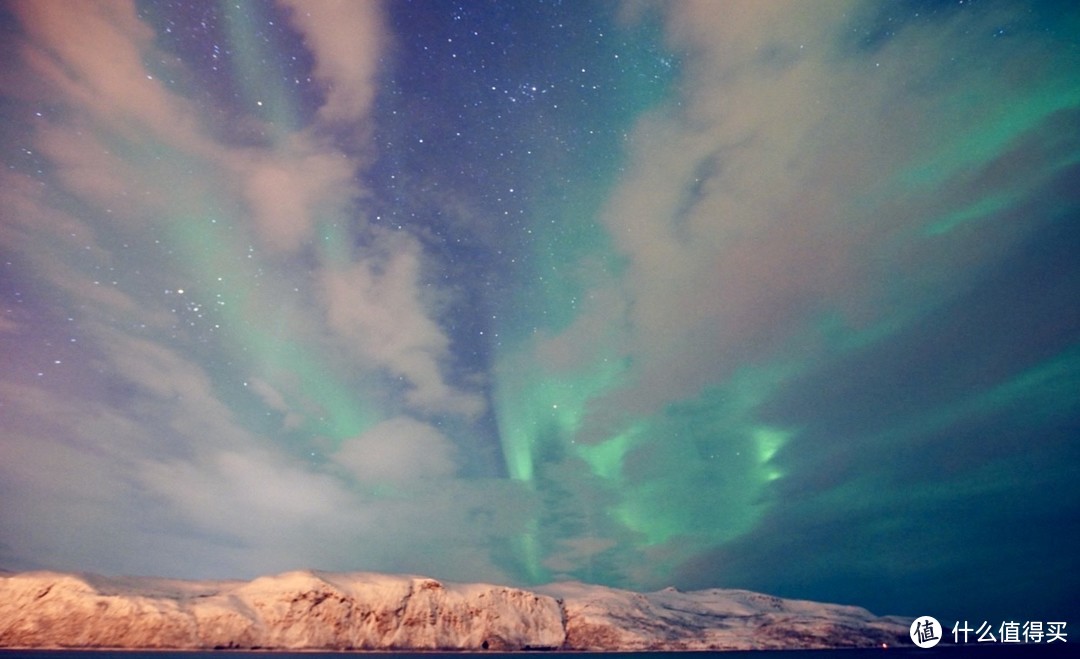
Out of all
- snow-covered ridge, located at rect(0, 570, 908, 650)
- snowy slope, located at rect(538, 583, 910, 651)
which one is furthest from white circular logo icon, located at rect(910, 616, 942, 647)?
snow-covered ridge, located at rect(0, 570, 908, 650)

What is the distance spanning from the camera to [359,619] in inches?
4331

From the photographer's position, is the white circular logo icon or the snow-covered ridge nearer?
the snow-covered ridge

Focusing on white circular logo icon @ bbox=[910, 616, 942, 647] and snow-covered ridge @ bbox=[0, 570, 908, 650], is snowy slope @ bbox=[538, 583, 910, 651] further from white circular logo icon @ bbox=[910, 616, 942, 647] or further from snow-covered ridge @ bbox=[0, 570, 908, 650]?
white circular logo icon @ bbox=[910, 616, 942, 647]

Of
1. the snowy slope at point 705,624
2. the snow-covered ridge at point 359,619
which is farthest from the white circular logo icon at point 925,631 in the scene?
the snow-covered ridge at point 359,619

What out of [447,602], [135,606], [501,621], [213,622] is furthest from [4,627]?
[501,621]

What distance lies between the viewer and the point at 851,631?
Answer: 160625 millimetres

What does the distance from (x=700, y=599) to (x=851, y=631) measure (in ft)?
163

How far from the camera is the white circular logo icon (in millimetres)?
160613

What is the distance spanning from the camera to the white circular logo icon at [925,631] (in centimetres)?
16061

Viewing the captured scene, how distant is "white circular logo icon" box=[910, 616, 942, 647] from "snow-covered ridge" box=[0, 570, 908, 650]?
9.61 metres

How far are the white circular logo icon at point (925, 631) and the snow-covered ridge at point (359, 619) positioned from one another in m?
9.61

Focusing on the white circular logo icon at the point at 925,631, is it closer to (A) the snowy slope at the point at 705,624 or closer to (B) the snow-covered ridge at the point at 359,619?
(A) the snowy slope at the point at 705,624

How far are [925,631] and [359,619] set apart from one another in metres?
192

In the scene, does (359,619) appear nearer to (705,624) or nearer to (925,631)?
(705,624)
